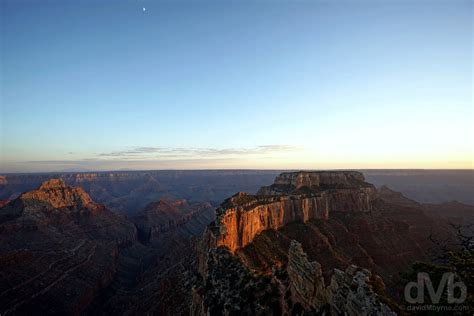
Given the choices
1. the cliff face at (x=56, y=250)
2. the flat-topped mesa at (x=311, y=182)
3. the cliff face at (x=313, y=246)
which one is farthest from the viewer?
the flat-topped mesa at (x=311, y=182)

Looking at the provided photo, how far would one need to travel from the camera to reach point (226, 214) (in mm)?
65500

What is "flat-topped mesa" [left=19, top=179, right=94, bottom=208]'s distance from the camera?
15962 centimetres

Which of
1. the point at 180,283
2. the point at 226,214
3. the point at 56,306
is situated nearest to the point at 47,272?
the point at 56,306

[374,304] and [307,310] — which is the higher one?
[374,304]

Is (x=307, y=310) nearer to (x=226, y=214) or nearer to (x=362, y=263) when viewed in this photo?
(x=226, y=214)

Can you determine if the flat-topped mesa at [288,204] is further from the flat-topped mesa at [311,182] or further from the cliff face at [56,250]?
the cliff face at [56,250]

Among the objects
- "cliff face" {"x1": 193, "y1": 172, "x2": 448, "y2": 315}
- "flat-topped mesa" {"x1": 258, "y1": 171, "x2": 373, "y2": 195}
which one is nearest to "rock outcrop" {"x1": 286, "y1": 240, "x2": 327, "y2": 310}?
"cliff face" {"x1": 193, "y1": 172, "x2": 448, "y2": 315}

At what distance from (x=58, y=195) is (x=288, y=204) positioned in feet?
449

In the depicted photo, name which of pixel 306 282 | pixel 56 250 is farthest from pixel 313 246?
pixel 56 250

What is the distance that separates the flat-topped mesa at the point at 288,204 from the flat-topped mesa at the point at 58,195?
112 metres

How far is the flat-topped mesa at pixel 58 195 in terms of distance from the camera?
159625 millimetres

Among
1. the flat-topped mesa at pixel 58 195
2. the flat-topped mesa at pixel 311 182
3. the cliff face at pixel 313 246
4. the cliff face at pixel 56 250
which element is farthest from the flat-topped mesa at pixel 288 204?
the flat-topped mesa at pixel 58 195

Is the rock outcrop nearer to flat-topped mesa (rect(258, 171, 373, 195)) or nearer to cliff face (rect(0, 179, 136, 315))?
flat-topped mesa (rect(258, 171, 373, 195))

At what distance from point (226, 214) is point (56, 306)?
55486mm
